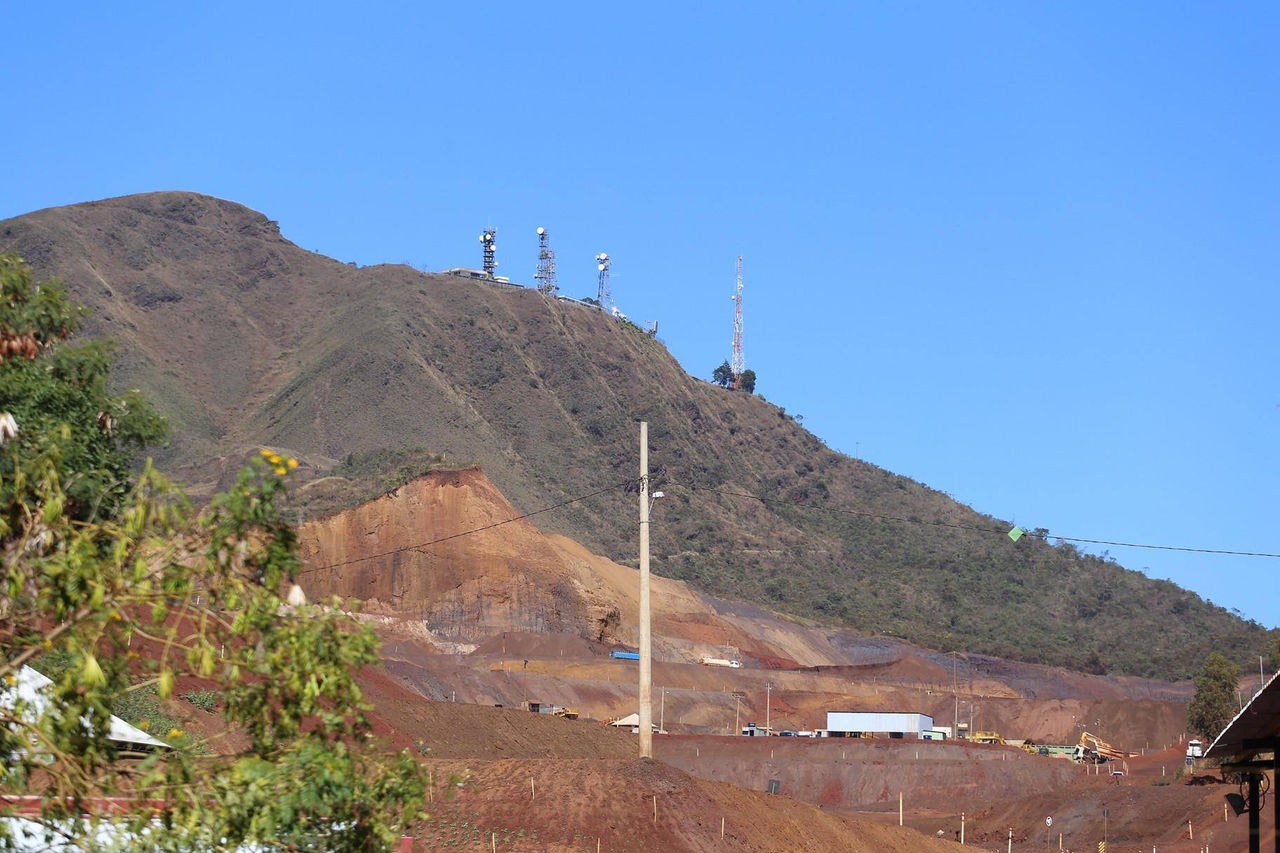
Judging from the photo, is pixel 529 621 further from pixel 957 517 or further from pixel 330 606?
pixel 957 517

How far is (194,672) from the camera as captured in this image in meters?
8.08

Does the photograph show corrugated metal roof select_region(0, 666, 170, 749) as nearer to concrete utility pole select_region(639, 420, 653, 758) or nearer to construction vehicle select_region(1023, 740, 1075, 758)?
concrete utility pole select_region(639, 420, 653, 758)

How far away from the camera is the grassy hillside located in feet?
502

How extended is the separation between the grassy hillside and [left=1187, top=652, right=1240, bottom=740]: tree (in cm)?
5674

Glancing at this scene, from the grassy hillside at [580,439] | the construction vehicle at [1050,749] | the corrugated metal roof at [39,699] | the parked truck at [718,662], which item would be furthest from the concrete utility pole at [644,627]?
the grassy hillside at [580,439]

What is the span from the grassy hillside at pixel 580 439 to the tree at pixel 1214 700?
186 feet

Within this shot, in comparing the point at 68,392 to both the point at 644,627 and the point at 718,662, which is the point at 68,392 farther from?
the point at 718,662

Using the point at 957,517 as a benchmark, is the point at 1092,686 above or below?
below

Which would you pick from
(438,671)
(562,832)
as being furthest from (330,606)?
(438,671)

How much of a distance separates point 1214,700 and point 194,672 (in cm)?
8387

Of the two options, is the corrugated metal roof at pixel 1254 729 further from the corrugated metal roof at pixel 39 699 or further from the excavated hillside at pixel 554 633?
the excavated hillside at pixel 554 633

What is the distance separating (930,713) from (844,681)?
687 cm

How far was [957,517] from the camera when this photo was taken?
19312 cm

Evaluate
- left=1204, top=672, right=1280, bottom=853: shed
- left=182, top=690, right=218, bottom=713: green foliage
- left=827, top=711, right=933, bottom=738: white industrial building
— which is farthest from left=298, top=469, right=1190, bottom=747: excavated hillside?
left=1204, top=672, right=1280, bottom=853: shed
